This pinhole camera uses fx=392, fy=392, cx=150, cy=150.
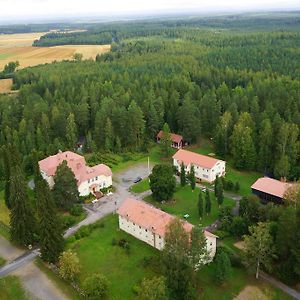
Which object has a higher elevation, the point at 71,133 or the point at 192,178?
the point at 71,133

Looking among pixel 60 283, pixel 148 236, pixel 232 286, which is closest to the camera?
pixel 232 286

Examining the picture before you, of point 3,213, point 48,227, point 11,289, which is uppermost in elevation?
point 48,227

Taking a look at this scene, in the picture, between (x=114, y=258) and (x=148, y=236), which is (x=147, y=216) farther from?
(x=114, y=258)

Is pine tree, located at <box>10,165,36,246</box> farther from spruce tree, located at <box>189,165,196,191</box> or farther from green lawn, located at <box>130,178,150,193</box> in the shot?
spruce tree, located at <box>189,165,196,191</box>

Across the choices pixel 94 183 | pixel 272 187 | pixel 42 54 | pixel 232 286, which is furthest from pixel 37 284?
pixel 42 54

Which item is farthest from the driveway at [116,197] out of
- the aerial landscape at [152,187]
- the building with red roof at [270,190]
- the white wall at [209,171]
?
the building with red roof at [270,190]

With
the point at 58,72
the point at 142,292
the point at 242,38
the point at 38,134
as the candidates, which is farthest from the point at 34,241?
the point at 242,38

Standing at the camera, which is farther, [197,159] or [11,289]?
[197,159]
